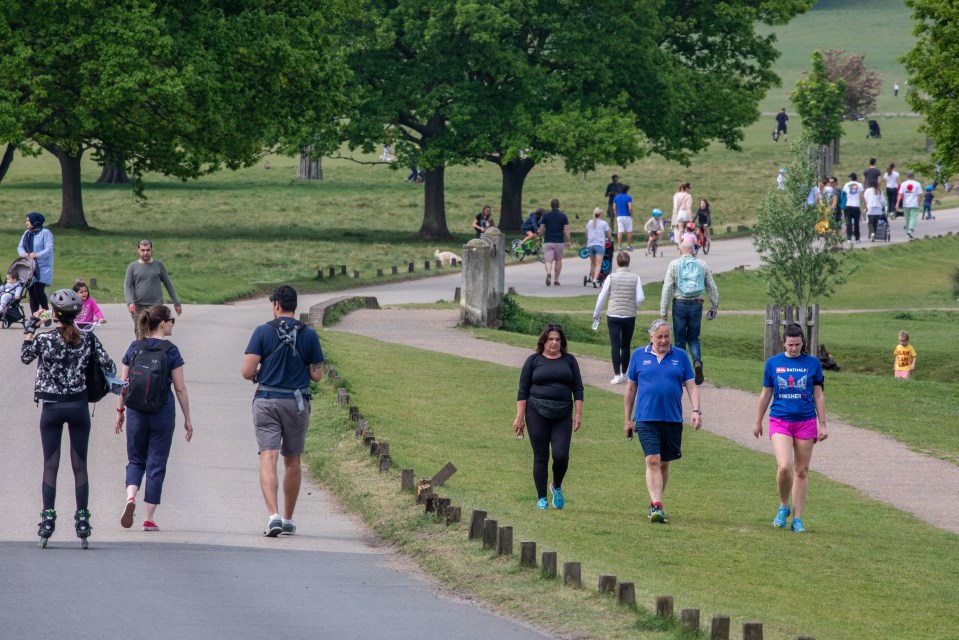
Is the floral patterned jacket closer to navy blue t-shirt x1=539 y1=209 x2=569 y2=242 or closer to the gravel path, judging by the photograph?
the gravel path

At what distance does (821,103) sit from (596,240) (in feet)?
123

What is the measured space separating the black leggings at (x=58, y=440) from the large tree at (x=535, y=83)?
108 ft

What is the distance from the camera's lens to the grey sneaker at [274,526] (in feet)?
37.3

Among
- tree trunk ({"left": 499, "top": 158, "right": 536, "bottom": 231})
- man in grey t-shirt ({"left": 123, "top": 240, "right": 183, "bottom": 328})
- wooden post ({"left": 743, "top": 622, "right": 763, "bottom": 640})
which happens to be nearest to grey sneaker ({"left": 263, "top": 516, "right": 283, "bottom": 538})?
wooden post ({"left": 743, "top": 622, "right": 763, "bottom": 640})

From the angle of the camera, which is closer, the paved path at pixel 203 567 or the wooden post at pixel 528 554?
the paved path at pixel 203 567

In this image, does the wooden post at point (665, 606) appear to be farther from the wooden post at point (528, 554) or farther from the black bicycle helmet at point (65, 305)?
the black bicycle helmet at point (65, 305)

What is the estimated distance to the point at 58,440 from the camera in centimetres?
1092

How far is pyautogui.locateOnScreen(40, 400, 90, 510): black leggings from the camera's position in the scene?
1076cm

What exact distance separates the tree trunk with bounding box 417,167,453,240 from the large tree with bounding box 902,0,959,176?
2431 centimetres

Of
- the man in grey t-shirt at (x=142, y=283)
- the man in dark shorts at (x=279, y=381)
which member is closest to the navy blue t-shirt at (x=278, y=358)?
the man in dark shorts at (x=279, y=381)

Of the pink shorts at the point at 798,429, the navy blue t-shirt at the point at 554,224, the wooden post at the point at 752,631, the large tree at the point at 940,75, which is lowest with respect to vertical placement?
the wooden post at the point at 752,631

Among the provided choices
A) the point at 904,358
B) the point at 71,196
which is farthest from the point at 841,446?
the point at 71,196

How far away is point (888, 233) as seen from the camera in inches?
1795

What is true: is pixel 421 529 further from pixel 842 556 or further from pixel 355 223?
pixel 355 223
